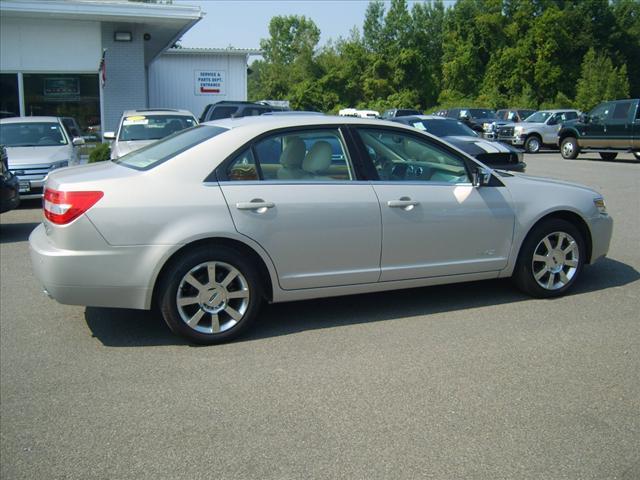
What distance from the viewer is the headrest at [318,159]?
5.32m

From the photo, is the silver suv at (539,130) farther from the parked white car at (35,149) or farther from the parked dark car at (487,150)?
the parked white car at (35,149)

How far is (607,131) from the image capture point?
21.6 metres

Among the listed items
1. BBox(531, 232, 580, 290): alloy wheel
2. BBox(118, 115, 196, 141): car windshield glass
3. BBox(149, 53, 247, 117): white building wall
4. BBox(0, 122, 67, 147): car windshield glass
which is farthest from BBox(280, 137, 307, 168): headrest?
BBox(149, 53, 247, 117): white building wall

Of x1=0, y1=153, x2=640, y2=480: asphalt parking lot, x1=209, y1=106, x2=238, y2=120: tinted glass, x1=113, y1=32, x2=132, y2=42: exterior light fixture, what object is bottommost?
x1=0, y1=153, x2=640, y2=480: asphalt parking lot

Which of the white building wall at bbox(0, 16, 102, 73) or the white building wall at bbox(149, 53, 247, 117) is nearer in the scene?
the white building wall at bbox(0, 16, 102, 73)

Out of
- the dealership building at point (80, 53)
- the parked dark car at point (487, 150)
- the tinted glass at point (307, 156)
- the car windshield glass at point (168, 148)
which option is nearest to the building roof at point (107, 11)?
the dealership building at point (80, 53)

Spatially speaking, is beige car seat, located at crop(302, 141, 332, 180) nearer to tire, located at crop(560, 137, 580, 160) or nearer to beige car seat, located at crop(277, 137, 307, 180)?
beige car seat, located at crop(277, 137, 307, 180)

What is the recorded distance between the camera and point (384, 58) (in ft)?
224

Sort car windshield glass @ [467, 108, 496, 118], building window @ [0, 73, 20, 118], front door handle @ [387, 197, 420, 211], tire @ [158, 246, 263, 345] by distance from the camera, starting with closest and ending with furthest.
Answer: tire @ [158, 246, 263, 345] < front door handle @ [387, 197, 420, 211] < building window @ [0, 73, 20, 118] < car windshield glass @ [467, 108, 496, 118]

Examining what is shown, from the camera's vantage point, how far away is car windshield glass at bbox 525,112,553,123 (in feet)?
89.9

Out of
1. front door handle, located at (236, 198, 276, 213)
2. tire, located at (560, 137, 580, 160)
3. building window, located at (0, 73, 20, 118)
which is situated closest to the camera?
front door handle, located at (236, 198, 276, 213)

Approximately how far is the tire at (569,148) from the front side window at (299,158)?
20.0 metres

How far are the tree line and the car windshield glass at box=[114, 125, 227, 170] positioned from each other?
1920 inches

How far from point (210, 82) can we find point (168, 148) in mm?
24408
